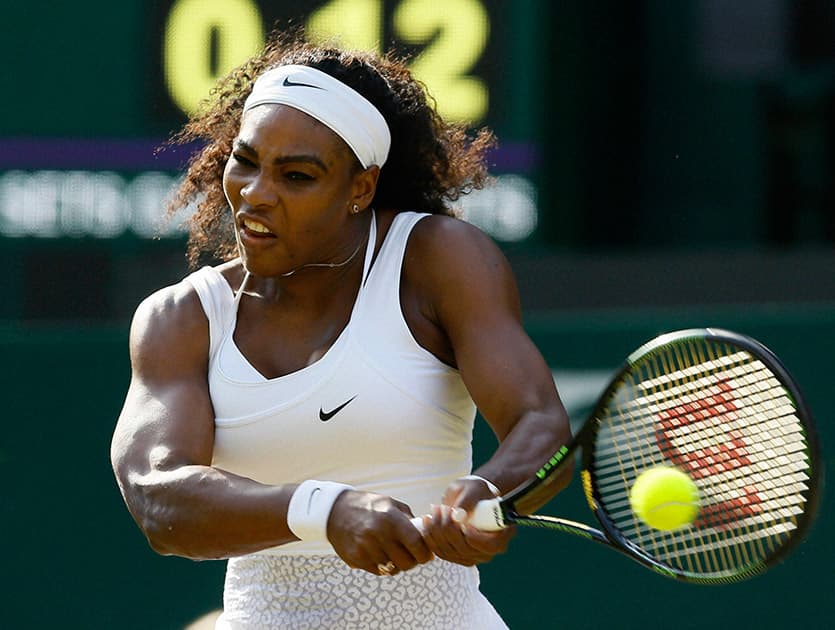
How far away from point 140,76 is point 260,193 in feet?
5.18

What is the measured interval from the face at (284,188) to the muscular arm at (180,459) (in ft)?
0.54

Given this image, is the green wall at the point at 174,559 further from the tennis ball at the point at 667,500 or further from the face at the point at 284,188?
the tennis ball at the point at 667,500

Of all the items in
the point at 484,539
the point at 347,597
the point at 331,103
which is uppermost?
the point at 331,103

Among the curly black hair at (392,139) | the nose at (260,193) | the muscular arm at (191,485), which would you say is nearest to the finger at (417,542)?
the muscular arm at (191,485)

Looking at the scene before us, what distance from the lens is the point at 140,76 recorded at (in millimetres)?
3975

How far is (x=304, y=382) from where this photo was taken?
2.51m

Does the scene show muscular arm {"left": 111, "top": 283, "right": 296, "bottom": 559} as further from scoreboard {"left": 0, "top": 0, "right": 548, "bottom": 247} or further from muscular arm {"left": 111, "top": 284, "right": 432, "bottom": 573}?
scoreboard {"left": 0, "top": 0, "right": 548, "bottom": 247}

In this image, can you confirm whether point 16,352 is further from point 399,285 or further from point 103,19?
point 399,285

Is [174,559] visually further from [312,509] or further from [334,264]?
[312,509]

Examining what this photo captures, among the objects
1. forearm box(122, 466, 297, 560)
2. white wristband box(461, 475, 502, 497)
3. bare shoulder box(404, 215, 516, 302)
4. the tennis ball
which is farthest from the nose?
the tennis ball

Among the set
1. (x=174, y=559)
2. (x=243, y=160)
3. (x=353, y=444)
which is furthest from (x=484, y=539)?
(x=174, y=559)

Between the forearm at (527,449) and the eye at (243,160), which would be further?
the eye at (243,160)

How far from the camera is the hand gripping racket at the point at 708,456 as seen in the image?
218 cm

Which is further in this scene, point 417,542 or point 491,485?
point 491,485
